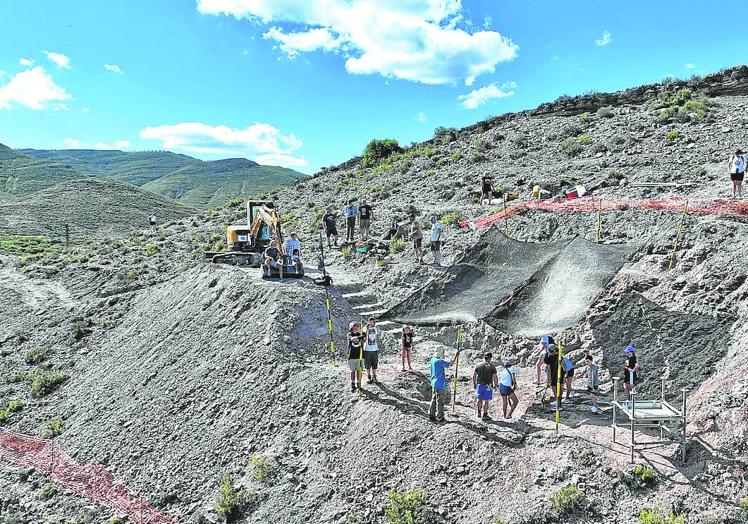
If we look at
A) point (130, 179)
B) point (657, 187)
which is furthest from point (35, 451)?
point (130, 179)

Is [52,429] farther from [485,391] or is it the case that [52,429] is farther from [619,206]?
[619,206]

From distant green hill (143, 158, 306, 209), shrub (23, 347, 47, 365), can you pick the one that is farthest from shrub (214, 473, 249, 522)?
distant green hill (143, 158, 306, 209)

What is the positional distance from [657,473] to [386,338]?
8.68m

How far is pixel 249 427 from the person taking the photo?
13070mm

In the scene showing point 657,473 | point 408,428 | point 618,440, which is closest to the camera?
point 657,473

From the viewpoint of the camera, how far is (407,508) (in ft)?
31.7

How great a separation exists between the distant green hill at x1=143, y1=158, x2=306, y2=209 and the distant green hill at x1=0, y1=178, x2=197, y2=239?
49227mm

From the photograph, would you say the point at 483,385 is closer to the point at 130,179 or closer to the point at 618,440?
the point at 618,440

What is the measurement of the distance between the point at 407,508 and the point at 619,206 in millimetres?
13230

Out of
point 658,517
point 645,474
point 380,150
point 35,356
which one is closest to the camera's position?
point 658,517

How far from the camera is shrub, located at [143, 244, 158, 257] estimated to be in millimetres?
32688

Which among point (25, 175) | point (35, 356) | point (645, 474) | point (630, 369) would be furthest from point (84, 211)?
point (645, 474)

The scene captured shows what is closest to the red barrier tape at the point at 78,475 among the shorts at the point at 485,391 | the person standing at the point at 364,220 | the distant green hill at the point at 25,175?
the shorts at the point at 485,391

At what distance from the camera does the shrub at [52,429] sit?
16344 millimetres
